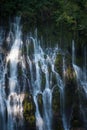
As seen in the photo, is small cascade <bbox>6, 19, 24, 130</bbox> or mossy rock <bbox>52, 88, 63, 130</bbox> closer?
small cascade <bbox>6, 19, 24, 130</bbox>

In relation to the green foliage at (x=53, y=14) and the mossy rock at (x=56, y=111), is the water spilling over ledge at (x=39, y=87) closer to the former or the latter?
the mossy rock at (x=56, y=111)

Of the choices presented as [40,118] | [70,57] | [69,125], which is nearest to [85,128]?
[69,125]

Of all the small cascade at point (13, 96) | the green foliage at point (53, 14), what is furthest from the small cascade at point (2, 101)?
the green foliage at point (53, 14)

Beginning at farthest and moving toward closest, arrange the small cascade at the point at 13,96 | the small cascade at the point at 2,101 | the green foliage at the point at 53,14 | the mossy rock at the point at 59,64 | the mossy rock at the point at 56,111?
the green foliage at the point at 53,14, the mossy rock at the point at 59,64, the mossy rock at the point at 56,111, the small cascade at the point at 13,96, the small cascade at the point at 2,101

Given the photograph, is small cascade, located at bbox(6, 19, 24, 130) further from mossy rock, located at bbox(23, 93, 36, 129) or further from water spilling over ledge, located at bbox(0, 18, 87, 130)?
mossy rock, located at bbox(23, 93, 36, 129)

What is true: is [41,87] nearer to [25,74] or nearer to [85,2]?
[25,74]

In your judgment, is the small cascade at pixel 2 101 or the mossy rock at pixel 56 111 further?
the mossy rock at pixel 56 111

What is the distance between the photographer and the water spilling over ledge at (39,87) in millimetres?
13828

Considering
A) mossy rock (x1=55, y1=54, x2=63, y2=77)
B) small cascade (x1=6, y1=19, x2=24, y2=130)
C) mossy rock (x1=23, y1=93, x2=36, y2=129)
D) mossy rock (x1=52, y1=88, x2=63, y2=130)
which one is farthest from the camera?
mossy rock (x1=55, y1=54, x2=63, y2=77)

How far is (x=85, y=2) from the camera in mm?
16328

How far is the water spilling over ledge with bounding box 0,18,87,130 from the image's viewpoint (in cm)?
1383

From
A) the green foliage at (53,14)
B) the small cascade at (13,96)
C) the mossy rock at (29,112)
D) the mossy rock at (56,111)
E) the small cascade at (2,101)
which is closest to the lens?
the small cascade at (2,101)

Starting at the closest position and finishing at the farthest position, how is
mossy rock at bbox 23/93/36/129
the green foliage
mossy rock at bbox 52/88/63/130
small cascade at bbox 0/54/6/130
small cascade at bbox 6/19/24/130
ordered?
small cascade at bbox 0/54/6/130, small cascade at bbox 6/19/24/130, mossy rock at bbox 23/93/36/129, mossy rock at bbox 52/88/63/130, the green foliage

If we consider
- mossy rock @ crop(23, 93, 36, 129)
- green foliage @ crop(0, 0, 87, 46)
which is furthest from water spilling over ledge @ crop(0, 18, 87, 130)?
green foliage @ crop(0, 0, 87, 46)
